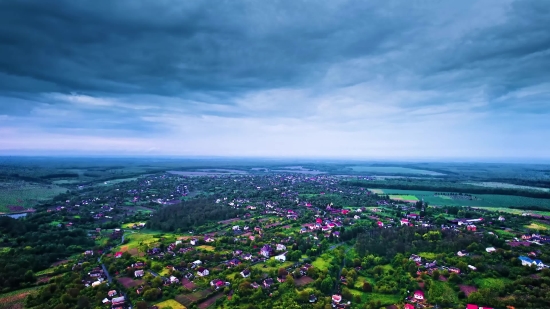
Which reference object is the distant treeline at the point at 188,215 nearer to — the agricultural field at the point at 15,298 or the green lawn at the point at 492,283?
the agricultural field at the point at 15,298

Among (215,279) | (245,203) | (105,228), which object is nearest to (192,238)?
(215,279)

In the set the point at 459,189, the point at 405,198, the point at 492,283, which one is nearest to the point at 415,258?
the point at 492,283

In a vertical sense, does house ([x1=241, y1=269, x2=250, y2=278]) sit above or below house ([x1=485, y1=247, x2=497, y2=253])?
below

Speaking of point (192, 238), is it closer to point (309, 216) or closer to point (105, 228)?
point (105, 228)

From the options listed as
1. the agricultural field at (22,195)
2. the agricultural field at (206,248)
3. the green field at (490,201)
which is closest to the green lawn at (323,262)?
the agricultural field at (206,248)

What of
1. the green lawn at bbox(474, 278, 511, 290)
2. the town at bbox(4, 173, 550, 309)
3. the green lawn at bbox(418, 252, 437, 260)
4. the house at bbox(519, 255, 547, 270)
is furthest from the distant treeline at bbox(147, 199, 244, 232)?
the house at bbox(519, 255, 547, 270)

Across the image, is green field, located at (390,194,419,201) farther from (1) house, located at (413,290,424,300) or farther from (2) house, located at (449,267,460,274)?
(1) house, located at (413,290,424,300)
